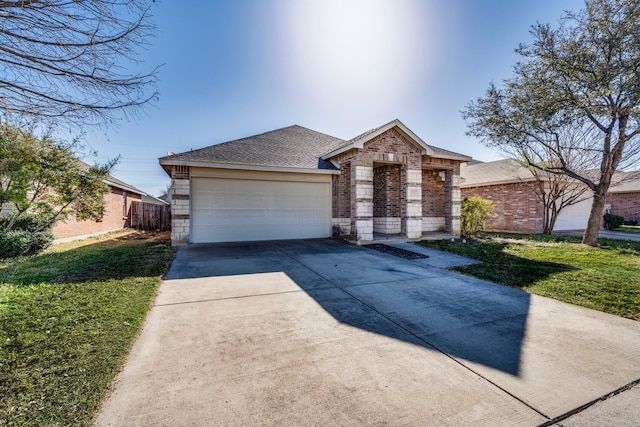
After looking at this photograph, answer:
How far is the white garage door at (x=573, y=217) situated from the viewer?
16.4 metres

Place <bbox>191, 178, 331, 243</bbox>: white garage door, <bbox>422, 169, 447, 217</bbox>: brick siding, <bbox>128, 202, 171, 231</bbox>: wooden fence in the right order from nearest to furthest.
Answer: <bbox>191, 178, 331, 243</bbox>: white garage door
<bbox>422, 169, 447, 217</bbox>: brick siding
<bbox>128, 202, 171, 231</bbox>: wooden fence

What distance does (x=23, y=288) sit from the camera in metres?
4.70

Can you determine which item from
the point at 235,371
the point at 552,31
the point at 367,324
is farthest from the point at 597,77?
the point at 235,371

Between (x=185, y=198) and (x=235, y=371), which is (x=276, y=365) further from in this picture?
(x=185, y=198)

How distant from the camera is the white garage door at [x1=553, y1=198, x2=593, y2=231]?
53.9 feet

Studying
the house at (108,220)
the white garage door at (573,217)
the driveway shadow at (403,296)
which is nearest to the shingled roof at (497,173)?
the white garage door at (573,217)

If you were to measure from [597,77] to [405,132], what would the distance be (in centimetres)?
545

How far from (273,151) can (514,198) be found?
14.1m

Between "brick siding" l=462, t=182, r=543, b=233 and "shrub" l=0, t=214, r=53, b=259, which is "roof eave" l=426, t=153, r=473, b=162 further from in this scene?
"shrub" l=0, t=214, r=53, b=259

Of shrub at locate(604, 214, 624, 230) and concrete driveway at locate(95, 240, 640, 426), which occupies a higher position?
shrub at locate(604, 214, 624, 230)

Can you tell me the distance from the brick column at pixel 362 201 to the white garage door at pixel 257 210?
1.60m

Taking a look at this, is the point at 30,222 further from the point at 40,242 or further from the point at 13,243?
the point at 13,243

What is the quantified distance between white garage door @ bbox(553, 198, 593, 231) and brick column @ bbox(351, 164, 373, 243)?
13147mm

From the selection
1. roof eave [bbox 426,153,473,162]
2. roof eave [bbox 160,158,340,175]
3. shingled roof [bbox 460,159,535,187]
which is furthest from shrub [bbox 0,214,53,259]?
shingled roof [bbox 460,159,535,187]
